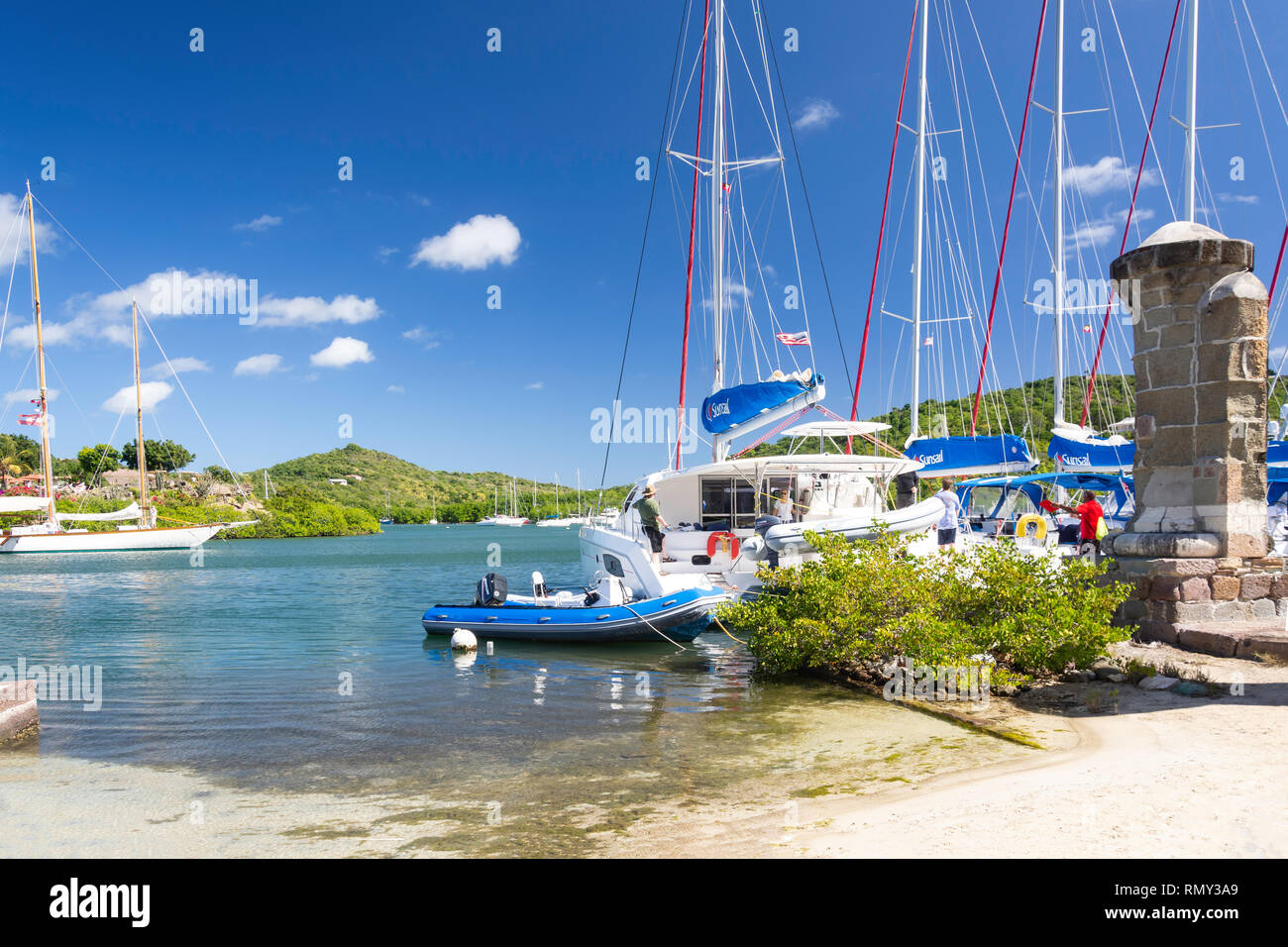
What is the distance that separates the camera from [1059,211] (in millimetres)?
21031

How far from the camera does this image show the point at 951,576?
9.20m

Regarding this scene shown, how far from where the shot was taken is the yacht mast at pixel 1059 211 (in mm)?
20984

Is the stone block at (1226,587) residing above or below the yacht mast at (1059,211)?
below

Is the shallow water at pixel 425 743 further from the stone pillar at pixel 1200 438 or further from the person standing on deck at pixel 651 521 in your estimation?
the stone pillar at pixel 1200 438

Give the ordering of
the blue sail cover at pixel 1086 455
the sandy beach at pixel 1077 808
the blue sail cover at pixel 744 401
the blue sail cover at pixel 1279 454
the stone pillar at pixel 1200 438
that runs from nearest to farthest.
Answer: the sandy beach at pixel 1077 808, the stone pillar at pixel 1200 438, the blue sail cover at pixel 744 401, the blue sail cover at pixel 1086 455, the blue sail cover at pixel 1279 454

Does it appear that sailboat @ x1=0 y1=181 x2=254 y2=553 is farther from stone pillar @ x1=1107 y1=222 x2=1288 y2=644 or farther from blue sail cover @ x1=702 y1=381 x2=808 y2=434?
stone pillar @ x1=1107 y1=222 x2=1288 y2=644

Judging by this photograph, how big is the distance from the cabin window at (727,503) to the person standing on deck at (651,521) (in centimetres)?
181

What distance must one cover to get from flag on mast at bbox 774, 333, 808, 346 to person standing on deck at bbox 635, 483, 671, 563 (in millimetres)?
5171

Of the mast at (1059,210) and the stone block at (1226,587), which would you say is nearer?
the stone block at (1226,587)

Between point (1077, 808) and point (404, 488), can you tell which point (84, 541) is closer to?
point (1077, 808)

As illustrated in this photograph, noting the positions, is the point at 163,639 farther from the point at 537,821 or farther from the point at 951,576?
the point at 951,576
